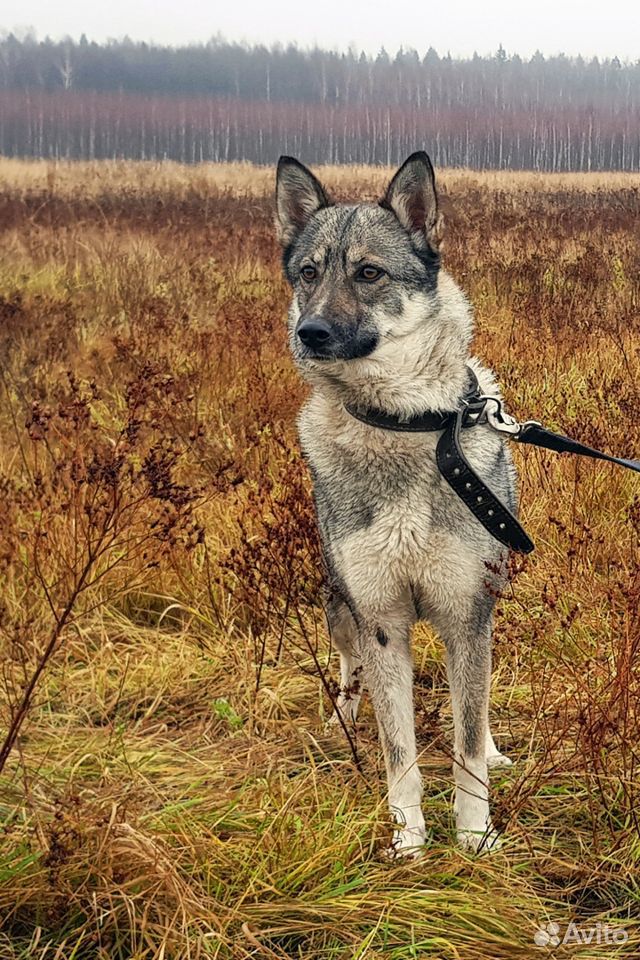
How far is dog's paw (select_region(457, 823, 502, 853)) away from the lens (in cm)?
244

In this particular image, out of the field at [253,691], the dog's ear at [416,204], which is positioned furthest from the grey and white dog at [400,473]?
the field at [253,691]

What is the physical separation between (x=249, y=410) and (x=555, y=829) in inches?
135

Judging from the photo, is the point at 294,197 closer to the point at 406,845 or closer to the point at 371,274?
the point at 371,274

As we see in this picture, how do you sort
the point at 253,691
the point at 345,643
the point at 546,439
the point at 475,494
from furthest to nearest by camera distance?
1. the point at 253,691
2. the point at 345,643
3. the point at 546,439
4. the point at 475,494

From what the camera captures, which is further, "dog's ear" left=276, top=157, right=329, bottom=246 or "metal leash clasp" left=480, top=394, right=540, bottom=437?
"dog's ear" left=276, top=157, right=329, bottom=246

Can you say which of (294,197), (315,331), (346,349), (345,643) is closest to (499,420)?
(346,349)

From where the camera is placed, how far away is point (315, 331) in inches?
101

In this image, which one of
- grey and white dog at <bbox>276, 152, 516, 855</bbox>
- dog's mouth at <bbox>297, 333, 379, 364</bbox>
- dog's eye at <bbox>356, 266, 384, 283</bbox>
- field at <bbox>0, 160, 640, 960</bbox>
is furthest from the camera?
dog's eye at <bbox>356, 266, 384, 283</bbox>

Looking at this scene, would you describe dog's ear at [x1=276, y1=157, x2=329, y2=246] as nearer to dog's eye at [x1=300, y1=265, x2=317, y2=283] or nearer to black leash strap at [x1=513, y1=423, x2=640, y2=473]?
dog's eye at [x1=300, y1=265, x2=317, y2=283]

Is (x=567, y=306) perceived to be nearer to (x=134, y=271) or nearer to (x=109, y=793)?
(x=134, y=271)

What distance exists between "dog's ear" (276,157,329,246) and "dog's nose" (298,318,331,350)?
613 millimetres

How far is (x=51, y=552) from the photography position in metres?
3.92

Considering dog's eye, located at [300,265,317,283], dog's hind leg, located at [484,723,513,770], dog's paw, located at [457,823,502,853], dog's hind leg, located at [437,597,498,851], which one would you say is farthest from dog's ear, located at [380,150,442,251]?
dog's paw, located at [457,823,502,853]

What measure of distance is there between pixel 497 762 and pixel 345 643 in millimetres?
589
